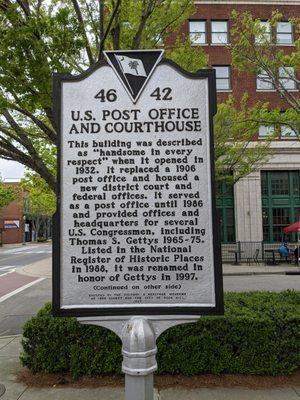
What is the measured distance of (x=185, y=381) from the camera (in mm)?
5520

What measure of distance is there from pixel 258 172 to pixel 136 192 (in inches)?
1092

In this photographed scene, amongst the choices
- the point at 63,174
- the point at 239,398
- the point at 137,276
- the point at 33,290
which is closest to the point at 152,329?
the point at 137,276

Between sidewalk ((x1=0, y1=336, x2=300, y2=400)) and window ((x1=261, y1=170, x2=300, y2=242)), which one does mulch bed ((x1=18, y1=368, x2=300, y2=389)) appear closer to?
sidewalk ((x1=0, y1=336, x2=300, y2=400))

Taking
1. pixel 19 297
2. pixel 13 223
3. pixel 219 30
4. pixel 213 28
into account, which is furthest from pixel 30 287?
pixel 13 223

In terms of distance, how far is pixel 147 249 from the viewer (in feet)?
10.6

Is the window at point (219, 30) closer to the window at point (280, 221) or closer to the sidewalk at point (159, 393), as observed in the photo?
the window at point (280, 221)

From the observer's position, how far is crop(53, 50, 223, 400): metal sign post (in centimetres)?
321

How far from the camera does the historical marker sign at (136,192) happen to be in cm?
322

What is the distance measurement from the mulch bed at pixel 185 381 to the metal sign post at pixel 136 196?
2674 mm

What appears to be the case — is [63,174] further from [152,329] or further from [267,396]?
[267,396]

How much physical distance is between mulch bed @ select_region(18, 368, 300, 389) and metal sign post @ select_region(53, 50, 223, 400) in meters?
2.67

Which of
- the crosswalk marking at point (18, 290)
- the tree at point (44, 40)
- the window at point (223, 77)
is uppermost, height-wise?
the window at point (223, 77)

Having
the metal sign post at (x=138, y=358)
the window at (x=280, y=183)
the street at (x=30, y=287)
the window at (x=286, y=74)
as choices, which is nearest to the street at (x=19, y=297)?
the street at (x=30, y=287)

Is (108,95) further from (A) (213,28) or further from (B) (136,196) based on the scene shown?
(A) (213,28)
